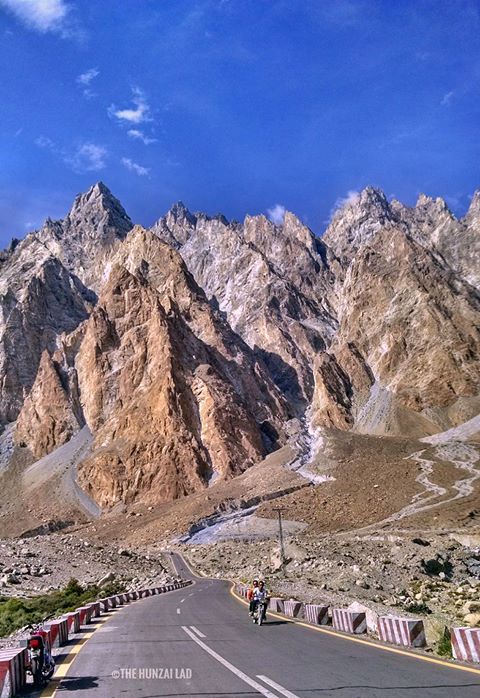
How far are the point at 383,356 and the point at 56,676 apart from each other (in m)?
162

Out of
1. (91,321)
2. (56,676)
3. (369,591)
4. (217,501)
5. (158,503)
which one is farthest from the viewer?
(91,321)

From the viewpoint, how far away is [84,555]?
6212 centimetres

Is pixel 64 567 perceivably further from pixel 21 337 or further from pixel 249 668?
pixel 21 337

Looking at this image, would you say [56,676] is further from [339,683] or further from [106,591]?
[106,591]

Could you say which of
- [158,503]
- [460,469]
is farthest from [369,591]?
[158,503]

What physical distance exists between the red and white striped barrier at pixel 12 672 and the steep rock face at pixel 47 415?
148301 millimetres

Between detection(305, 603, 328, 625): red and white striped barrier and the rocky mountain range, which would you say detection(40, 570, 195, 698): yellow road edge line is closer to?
detection(305, 603, 328, 625): red and white striped barrier

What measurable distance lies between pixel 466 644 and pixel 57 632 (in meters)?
10.7

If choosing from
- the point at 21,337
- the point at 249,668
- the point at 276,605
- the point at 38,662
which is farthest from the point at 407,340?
the point at 38,662

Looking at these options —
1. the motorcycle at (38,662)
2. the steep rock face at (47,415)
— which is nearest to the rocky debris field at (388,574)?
the motorcycle at (38,662)

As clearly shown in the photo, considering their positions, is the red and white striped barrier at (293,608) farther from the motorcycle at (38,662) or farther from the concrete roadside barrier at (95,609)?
the motorcycle at (38,662)

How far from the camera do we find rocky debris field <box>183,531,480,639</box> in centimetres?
2556

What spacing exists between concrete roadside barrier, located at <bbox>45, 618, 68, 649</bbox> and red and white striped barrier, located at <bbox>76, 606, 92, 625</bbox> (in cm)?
486

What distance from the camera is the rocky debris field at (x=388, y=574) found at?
2556cm
